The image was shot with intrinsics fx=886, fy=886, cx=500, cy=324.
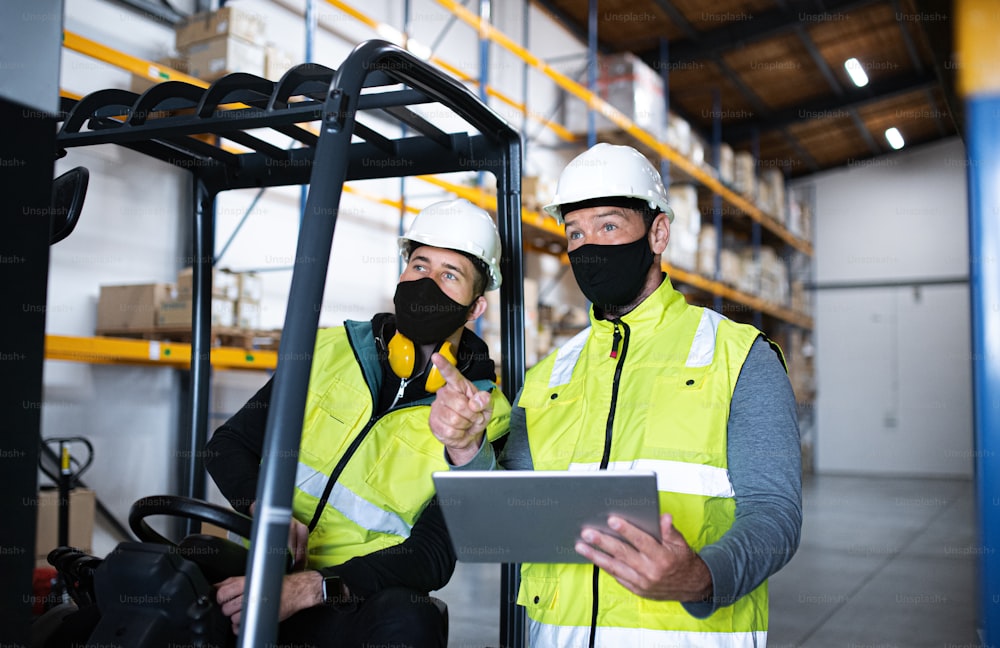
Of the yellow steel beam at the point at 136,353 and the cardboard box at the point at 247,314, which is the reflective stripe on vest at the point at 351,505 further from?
the cardboard box at the point at 247,314

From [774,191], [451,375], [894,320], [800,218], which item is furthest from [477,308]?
[894,320]

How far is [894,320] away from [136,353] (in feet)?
52.5

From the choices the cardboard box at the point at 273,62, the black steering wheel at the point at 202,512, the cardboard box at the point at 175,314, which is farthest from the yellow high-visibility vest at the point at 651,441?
the cardboard box at the point at 273,62

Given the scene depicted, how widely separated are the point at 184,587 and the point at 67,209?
40.5 inches

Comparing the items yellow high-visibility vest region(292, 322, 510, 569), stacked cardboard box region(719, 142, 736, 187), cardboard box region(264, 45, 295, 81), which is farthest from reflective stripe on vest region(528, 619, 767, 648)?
stacked cardboard box region(719, 142, 736, 187)

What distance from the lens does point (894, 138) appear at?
17.2 meters

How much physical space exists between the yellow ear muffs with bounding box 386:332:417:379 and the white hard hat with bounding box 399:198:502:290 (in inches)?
13.2

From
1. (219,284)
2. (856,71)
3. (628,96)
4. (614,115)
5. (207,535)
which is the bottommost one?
(207,535)

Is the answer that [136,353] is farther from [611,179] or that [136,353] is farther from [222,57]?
[611,179]

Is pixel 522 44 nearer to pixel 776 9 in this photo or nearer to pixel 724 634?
pixel 776 9

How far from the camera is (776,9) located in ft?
39.8

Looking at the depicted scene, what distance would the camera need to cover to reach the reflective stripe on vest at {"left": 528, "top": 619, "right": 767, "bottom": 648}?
2.15 meters

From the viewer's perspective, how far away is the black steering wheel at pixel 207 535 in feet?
7.72

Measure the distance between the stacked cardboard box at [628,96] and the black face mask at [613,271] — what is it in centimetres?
823
